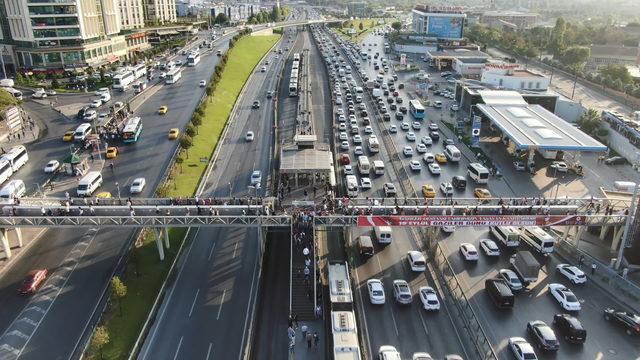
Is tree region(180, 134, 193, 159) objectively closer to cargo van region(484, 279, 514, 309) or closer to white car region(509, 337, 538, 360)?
cargo van region(484, 279, 514, 309)

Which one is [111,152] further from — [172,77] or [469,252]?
[469,252]

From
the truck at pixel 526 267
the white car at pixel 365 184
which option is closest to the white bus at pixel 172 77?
the white car at pixel 365 184

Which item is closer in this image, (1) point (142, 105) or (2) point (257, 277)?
(2) point (257, 277)

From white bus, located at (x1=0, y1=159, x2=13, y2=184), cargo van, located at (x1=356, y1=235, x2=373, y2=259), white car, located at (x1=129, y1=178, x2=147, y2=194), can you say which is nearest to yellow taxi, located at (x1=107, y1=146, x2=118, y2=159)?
white car, located at (x1=129, y1=178, x2=147, y2=194)

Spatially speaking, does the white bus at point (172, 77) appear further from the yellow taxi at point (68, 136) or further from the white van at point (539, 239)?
the white van at point (539, 239)

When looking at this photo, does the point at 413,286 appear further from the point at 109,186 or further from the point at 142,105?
the point at 142,105

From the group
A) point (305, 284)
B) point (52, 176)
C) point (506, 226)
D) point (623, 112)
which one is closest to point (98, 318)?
point (305, 284)
